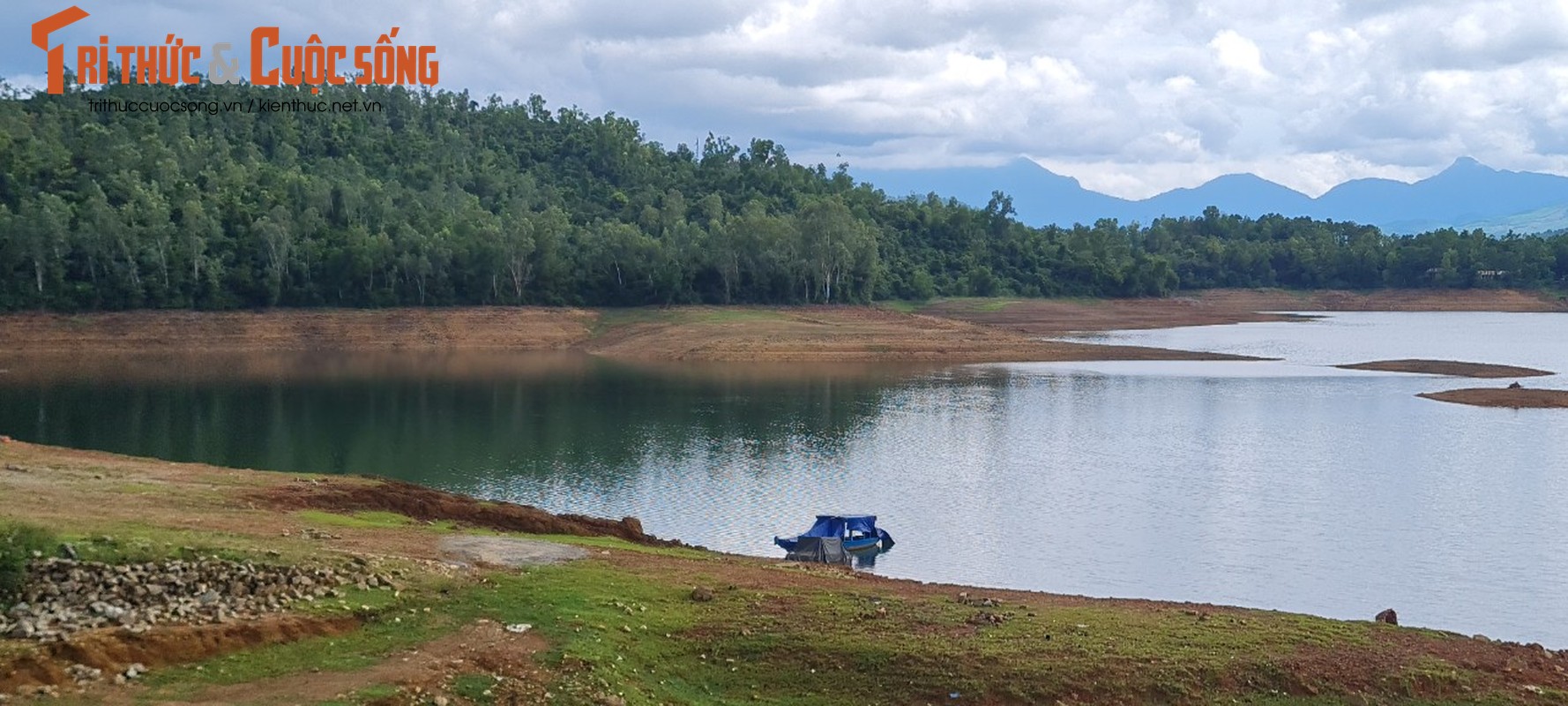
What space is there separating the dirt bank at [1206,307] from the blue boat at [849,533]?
244 ft

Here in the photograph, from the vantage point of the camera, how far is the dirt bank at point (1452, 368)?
72.4 meters

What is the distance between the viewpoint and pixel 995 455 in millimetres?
43906

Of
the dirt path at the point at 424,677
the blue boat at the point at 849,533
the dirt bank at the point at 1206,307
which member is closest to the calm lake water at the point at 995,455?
the blue boat at the point at 849,533

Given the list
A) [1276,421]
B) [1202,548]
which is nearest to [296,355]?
[1276,421]

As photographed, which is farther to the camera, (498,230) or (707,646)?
(498,230)

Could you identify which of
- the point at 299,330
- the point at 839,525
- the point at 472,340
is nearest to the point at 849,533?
the point at 839,525

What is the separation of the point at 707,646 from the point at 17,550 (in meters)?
8.99

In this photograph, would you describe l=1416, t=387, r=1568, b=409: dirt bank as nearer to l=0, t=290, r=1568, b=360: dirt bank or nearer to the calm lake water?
the calm lake water

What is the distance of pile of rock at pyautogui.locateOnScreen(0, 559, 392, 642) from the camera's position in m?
15.4

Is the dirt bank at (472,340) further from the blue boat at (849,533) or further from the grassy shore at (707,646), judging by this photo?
the grassy shore at (707,646)

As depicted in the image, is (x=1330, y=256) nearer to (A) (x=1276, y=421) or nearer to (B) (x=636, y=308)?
(B) (x=636, y=308)

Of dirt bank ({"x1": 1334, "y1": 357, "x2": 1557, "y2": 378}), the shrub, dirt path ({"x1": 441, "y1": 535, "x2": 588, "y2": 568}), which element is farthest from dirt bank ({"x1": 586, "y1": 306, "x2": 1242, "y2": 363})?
the shrub

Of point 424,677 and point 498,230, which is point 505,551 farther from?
point 498,230

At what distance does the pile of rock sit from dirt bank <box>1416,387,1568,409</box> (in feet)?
187
